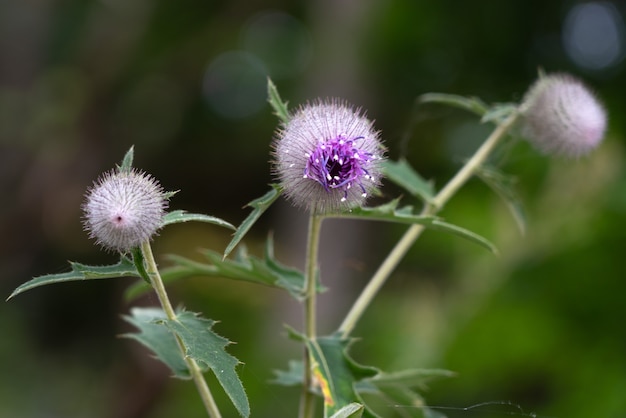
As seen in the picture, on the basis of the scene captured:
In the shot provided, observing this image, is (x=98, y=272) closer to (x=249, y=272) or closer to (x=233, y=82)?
(x=249, y=272)

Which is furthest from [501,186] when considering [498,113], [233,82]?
[233,82]

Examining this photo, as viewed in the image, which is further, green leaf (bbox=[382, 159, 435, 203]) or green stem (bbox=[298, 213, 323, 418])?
green leaf (bbox=[382, 159, 435, 203])

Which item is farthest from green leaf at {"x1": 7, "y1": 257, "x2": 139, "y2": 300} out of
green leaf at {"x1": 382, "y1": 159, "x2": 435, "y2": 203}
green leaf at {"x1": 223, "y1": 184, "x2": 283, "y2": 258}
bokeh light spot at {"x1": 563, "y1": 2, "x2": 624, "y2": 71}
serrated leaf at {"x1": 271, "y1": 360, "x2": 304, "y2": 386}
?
bokeh light spot at {"x1": 563, "y1": 2, "x2": 624, "y2": 71}

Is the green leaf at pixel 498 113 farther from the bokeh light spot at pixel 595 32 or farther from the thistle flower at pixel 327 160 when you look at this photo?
the bokeh light spot at pixel 595 32

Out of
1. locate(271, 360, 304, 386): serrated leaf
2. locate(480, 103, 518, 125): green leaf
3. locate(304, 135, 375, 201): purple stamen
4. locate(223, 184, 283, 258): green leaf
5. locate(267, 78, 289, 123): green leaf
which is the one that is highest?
locate(480, 103, 518, 125): green leaf

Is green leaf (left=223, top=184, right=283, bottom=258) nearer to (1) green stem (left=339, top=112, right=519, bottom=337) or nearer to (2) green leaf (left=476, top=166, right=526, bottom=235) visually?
(1) green stem (left=339, top=112, right=519, bottom=337)

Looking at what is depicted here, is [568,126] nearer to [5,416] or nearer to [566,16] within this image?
[566,16]

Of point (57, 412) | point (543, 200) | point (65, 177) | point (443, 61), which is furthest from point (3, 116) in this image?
point (543, 200)
